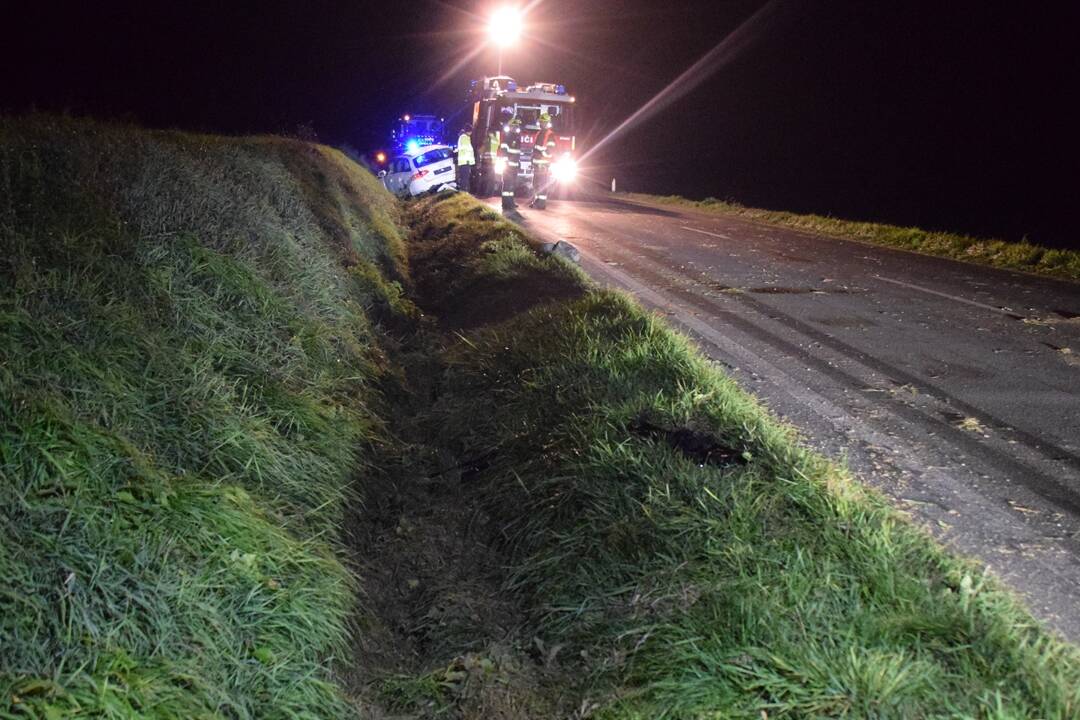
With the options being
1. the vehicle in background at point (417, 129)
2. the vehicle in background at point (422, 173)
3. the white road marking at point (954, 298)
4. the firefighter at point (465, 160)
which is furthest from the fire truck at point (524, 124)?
the white road marking at point (954, 298)

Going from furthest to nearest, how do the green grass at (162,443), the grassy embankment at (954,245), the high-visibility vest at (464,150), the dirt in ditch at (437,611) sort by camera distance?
the high-visibility vest at (464,150) < the grassy embankment at (954,245) < the dirt in ditch at (437,611) < the green grass at (162,443)

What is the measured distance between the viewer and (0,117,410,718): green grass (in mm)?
2816

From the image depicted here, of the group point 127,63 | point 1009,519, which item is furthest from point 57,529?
point 127,63

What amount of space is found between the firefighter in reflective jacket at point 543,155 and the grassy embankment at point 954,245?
5713 mm

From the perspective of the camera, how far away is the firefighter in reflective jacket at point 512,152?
80.9 ft

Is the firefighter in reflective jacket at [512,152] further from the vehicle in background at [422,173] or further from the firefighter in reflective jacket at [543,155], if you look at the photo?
the vehicle in background at [422,173]

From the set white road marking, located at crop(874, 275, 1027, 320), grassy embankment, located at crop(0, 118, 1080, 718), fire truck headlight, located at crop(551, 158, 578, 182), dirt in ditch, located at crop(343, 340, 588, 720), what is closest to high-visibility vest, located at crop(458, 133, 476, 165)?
fire truck headlight, located at crop(551, 158, 578, 182)

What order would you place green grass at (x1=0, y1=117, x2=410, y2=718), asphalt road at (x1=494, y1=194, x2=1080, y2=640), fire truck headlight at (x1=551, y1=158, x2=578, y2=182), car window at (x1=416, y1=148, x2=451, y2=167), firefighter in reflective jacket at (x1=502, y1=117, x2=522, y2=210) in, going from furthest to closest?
1. fire truck headlight at (x1=551, y1=158, x2=578, y2=182)
2. car window at (x1=416, y1=148, x2=451, y2=167)
3. firefighter in reflective jacket at (x1=502, y1=117, x2=522, y2=210)
4. asphalt road at (x1=494, y1=194, x2=1080, y2=640)
5. green grass at (x1=0, y1=117, x2=410, y2=718)

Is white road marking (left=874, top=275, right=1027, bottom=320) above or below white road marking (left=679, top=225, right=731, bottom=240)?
above

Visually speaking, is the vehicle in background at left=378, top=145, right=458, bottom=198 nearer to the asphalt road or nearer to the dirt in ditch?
the asphalt road

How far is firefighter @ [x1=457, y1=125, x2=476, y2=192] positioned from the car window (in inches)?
18.8

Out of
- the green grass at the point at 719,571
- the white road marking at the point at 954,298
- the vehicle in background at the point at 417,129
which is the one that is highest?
the green grass at the point at 719,571

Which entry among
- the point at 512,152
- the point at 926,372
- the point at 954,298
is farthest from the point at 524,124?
the point at 926,372

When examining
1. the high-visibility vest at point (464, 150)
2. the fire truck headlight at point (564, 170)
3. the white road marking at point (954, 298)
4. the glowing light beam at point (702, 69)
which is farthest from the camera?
the glowing light beam at point (702, 69)
